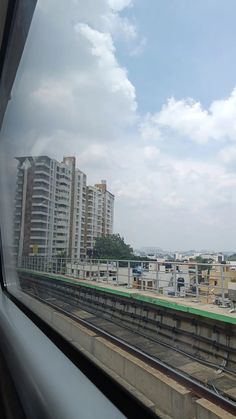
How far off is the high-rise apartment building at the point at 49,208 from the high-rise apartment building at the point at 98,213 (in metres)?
0.05

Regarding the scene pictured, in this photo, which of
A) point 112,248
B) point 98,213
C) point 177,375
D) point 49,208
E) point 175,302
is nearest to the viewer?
point 177,375

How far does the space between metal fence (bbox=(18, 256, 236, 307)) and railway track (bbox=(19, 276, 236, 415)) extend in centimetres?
14

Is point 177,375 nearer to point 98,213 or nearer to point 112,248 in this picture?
point 112,248

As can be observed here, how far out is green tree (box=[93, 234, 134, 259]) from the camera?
944 mm

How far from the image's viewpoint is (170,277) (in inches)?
32.0

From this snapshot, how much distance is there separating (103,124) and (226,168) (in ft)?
1.85

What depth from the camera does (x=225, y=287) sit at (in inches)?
26.6

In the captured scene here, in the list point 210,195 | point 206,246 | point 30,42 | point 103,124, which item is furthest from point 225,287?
point 30,42

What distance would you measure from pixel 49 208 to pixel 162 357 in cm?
113

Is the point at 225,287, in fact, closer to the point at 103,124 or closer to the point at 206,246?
the point at 206,246

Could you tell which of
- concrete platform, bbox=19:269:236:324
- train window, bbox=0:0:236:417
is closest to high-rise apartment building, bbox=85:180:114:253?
train window, bbox=0:0:236:417

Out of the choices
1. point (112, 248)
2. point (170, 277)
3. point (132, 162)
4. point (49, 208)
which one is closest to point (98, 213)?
point (112, 248)

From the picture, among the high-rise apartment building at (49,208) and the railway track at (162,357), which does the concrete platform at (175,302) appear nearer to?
the railway track at (162,357)

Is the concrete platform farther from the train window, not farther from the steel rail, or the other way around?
the steel rail
